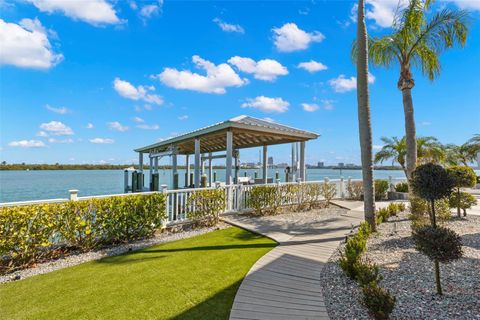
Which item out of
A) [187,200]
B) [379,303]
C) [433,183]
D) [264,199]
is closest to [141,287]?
[379,303]

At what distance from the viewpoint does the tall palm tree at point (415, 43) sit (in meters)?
6.90

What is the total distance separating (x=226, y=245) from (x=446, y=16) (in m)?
8.53

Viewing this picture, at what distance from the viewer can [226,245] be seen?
524 centimetres

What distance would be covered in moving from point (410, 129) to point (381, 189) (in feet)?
20.7

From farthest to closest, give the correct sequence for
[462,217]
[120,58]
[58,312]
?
1. [120,58]
2. [462,217]
3. [58,312]

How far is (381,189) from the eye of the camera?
1252 centimetres

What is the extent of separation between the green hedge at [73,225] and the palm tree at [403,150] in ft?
46.4

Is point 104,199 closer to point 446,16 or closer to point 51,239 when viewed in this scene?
point 51,239

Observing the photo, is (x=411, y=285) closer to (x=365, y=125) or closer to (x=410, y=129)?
(x=365, y=125)

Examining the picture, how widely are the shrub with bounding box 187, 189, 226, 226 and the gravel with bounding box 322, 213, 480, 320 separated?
3742 millimetres

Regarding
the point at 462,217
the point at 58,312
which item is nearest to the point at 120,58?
the point at 58,312

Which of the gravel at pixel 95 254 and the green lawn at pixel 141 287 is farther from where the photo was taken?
the gravel at pixel 95 254

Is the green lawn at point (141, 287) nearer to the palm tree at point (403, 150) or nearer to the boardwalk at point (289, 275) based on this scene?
the boardwalk at point (289, 275)

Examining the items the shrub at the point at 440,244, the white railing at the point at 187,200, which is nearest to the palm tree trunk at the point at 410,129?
the white railing at the point at 187,200
